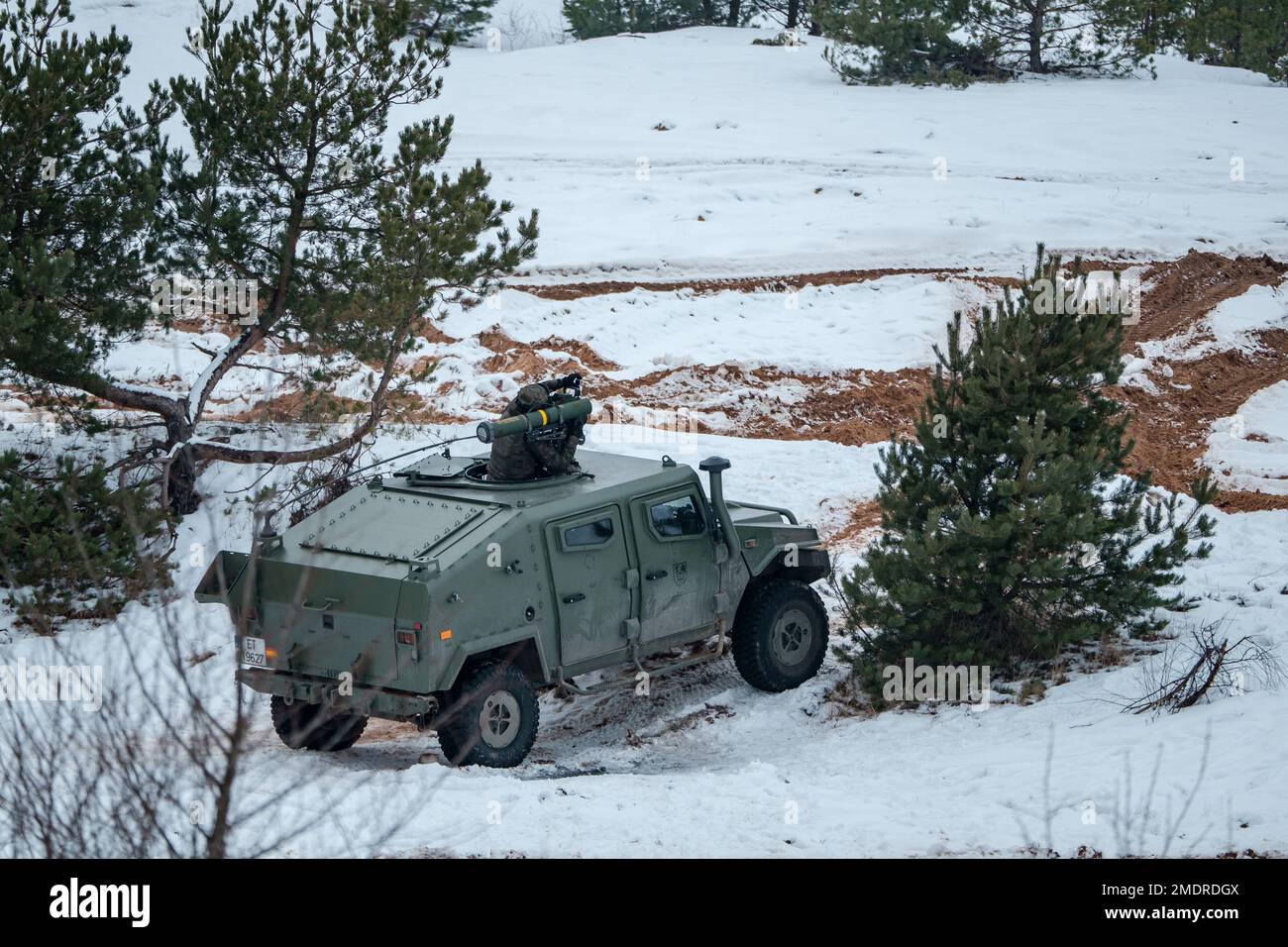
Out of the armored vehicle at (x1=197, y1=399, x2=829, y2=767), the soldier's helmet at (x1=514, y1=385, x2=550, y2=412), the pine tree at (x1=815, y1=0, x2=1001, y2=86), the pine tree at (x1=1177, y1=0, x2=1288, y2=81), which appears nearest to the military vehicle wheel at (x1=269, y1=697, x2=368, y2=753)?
the armored vehicle at (x1=197, y1=399, x2=829, y2=767)

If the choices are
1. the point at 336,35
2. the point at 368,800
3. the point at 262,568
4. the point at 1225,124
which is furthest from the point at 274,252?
the point at 1225,124

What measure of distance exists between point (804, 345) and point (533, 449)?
11.3 m

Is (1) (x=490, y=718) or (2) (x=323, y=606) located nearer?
(2) (x=323, y=606)

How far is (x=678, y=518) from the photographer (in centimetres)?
1043

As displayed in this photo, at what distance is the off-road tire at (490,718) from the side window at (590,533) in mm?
927

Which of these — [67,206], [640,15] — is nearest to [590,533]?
[67,206]

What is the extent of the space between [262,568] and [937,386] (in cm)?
498

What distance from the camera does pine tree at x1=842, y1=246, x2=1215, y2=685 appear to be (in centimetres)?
1019

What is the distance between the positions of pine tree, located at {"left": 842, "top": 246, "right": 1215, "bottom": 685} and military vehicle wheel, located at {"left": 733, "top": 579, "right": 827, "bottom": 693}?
49 cm

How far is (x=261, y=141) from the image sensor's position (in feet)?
44.8

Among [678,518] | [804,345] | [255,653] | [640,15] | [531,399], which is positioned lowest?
[255,653]

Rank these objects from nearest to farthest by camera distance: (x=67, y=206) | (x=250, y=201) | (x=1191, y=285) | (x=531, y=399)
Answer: (x=531, y=399)
(x=67, y=206)
(x=250, y=201)
(x=1191, y=285)

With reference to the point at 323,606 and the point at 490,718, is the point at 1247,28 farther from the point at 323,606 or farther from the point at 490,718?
the point at 323,606

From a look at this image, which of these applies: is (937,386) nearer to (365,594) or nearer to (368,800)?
(365,594)
